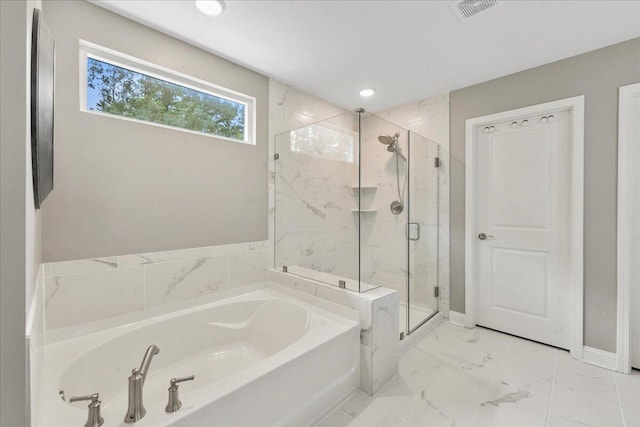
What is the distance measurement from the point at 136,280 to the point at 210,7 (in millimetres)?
1772

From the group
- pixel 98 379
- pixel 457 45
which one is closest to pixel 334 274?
pixel 98 379

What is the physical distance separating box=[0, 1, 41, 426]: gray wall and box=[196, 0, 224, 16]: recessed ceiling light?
1109 millimetres

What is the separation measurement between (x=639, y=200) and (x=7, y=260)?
10.9 feet

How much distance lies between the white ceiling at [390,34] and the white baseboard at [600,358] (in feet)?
7.50

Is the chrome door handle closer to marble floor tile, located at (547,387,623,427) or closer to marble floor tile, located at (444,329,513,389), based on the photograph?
marble floor tile, located at (444,329,513,389)

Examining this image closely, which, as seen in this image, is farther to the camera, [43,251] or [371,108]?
[371,108]

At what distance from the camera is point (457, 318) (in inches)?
109

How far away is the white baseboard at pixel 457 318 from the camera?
2.72 metres

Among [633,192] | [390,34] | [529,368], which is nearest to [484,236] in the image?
[633,192]

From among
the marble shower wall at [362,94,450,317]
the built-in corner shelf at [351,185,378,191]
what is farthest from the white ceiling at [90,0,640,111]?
the built-in corner shelf at [351,185,378,191]

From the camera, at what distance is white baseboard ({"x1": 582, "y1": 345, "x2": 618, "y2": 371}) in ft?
6.50

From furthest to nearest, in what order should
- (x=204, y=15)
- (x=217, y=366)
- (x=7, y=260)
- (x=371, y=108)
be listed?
1. (x=371, y=108)
2. (x=217, y=366)
3. (x=204, y=15)
4. (x=7, y=260)

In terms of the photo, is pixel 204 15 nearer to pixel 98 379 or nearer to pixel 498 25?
pixel 498 25

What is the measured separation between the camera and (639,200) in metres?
1.92
